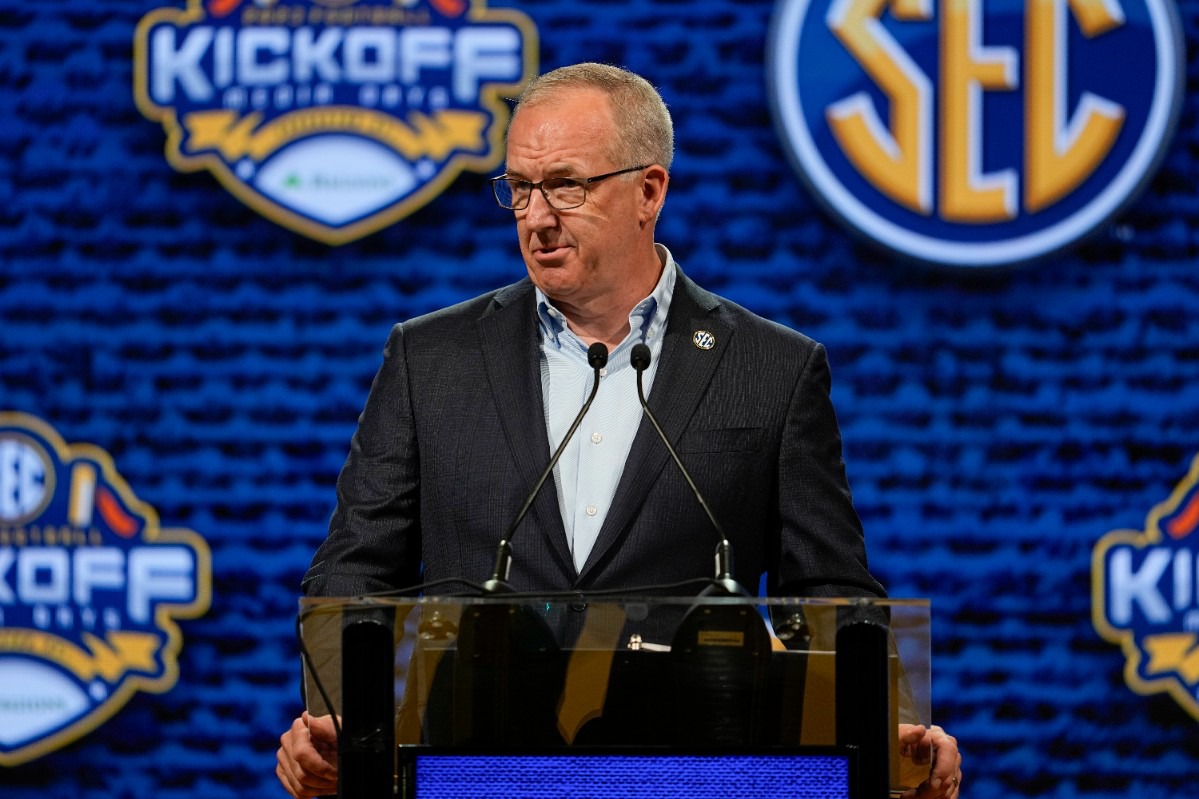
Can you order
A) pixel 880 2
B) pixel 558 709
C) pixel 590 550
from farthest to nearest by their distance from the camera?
1. pixel 880 2
2. pixel 590 550
3. pixel 558 709

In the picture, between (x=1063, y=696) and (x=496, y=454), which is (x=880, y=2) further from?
(x=496, y=454)

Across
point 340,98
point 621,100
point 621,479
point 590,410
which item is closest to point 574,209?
point 621,100

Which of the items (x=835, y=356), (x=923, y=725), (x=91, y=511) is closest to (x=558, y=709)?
(x=923, y=725)

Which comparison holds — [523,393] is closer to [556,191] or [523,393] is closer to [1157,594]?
[556,191]

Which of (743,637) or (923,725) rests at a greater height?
(743,637)

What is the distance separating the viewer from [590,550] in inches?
86.6

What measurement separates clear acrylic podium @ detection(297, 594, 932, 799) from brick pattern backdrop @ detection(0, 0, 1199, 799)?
2.64 metres

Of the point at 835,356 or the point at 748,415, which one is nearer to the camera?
the point at 748,415

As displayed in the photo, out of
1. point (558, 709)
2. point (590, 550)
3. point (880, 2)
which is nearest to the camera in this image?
point (558, 709)

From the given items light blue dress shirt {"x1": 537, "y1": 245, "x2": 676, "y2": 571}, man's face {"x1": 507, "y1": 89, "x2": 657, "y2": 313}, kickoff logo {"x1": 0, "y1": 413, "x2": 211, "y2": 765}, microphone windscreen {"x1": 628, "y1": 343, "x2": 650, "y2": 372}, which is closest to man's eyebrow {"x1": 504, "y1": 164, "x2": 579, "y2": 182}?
man's face {"x1": 507, "y1": 89, "x2": 657, "y2": 313}

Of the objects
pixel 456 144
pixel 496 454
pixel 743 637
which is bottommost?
pixel 743 637

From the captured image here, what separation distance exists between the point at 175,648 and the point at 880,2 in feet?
8.43

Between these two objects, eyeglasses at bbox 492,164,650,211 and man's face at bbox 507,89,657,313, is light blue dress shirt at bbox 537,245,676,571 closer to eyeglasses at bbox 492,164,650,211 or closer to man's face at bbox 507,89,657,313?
man's face at bbox 507,89,657,313

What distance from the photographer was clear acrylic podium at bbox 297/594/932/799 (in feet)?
4.75
